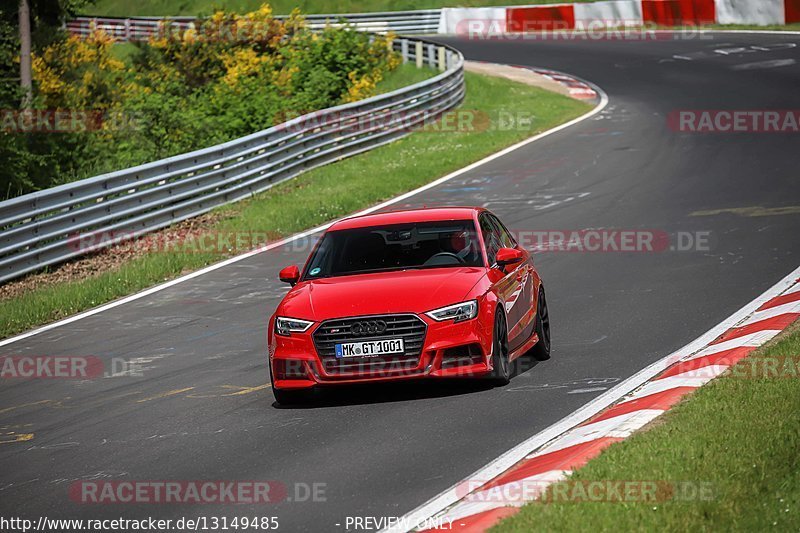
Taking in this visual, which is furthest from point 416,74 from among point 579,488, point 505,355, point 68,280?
point 579,488

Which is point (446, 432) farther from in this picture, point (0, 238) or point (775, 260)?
point (0, 238)

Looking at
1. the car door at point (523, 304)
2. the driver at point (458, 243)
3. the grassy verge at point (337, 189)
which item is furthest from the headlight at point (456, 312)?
the grassy verge at point (337, 189)

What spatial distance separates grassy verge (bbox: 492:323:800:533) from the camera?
6273 mm

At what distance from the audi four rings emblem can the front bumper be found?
20 cm

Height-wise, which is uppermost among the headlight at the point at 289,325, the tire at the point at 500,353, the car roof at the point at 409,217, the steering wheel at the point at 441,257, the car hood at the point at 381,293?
the car roof at the point at 409,217

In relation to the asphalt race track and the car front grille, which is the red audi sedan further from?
the asphalt race track

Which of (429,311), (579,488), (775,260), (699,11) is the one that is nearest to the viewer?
(579,488)

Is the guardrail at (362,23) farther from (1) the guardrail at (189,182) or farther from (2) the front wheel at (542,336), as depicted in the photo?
(2) the front wheel at (542,336)

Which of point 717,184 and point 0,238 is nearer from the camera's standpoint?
point 0,238

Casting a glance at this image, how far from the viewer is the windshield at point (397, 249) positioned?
11.2 meters

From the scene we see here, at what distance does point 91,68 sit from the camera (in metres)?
52.5

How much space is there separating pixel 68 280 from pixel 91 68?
3574cm

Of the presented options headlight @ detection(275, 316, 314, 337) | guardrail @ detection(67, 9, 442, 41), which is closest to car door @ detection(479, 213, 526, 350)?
headlight @ detection(275, 316, 314, 337)

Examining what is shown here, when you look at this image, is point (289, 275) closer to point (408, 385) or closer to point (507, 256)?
point (408, 385)
